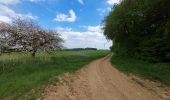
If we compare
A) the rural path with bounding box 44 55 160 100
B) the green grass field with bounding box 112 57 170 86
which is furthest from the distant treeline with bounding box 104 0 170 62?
the rural path with bounding box 44 55 160 100

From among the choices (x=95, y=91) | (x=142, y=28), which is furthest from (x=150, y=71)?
(x=142, y=28)

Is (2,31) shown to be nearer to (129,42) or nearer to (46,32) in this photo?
(46,32)

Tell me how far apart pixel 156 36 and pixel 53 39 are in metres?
16.9

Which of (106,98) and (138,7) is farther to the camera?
(138,7)

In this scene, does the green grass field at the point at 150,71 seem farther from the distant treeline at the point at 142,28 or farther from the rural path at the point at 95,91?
the distant treeline at the point at 142,28

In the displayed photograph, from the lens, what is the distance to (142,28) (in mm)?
48562

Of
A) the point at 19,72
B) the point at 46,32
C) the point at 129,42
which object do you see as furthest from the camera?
the point at 129,42

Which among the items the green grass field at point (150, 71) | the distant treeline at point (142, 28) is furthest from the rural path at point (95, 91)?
the distant treeline at point (142, 28)

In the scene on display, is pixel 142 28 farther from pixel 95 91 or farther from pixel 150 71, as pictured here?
pixel 95 91

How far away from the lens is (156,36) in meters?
41.5

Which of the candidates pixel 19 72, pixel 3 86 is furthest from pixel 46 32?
pixel 3 86

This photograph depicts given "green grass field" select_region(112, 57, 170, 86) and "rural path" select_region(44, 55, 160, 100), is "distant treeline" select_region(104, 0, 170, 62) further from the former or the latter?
"rural path" select_region(44, 55, 160, 100)

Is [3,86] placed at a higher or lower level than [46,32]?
lower

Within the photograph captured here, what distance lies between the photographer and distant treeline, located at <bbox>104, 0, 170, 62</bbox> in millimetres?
40188
